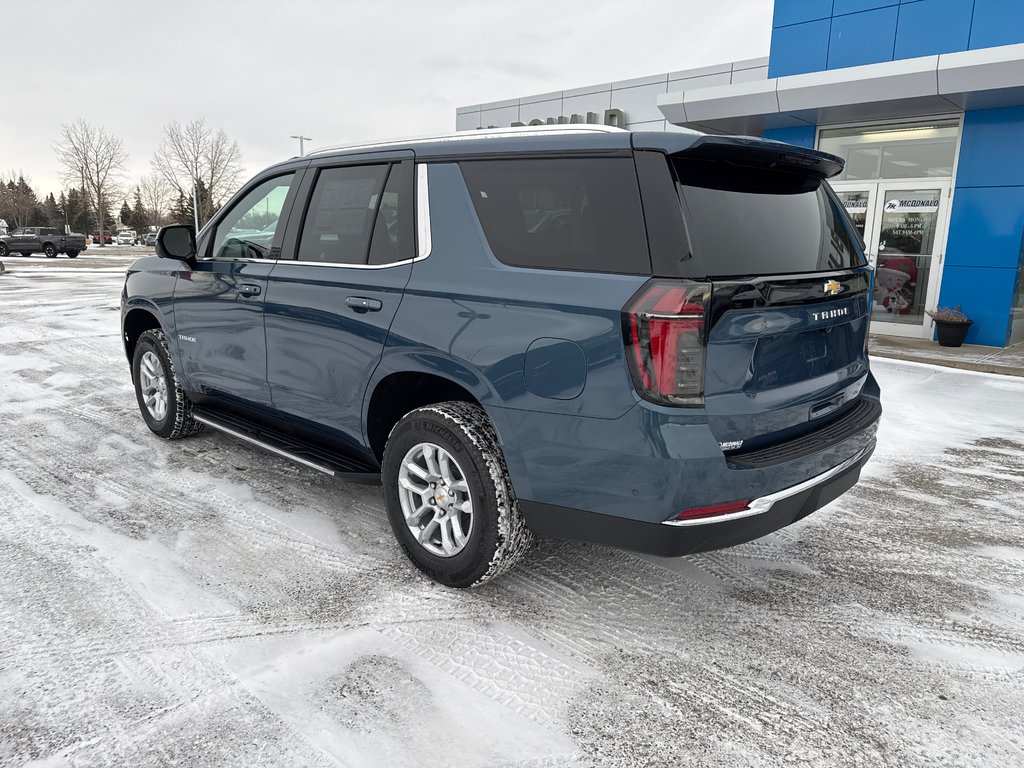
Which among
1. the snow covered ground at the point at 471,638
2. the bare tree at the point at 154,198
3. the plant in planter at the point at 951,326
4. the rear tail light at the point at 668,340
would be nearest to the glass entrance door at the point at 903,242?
the plant in planter at the point at 951,326

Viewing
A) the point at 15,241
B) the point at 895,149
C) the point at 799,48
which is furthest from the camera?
the point at 15,241

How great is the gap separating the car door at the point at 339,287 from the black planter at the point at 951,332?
10.3 m

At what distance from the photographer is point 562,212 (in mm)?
2811

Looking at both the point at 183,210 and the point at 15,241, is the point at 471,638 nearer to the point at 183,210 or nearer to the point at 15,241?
the point at 15,241

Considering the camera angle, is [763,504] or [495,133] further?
[495,133]

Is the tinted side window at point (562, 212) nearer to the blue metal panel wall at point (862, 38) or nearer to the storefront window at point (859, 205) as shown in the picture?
the storefront window at point (859, 205)

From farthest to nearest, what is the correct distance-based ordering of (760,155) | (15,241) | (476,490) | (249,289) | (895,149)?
1. (15,241)
2. (895,149)
3. (249,289)
4. (476,490)
5. (760,155)

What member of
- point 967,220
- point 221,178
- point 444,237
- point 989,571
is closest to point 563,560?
point 444,237

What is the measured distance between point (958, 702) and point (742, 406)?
4.17 feet

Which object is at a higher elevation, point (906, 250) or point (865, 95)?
point (865, 95)

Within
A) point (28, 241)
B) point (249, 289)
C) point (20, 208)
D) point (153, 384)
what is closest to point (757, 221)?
point (249, 289)

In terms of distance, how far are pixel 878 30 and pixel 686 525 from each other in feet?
41.1

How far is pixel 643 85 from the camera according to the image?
67.7 feet

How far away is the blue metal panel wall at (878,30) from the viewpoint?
1092 cm
